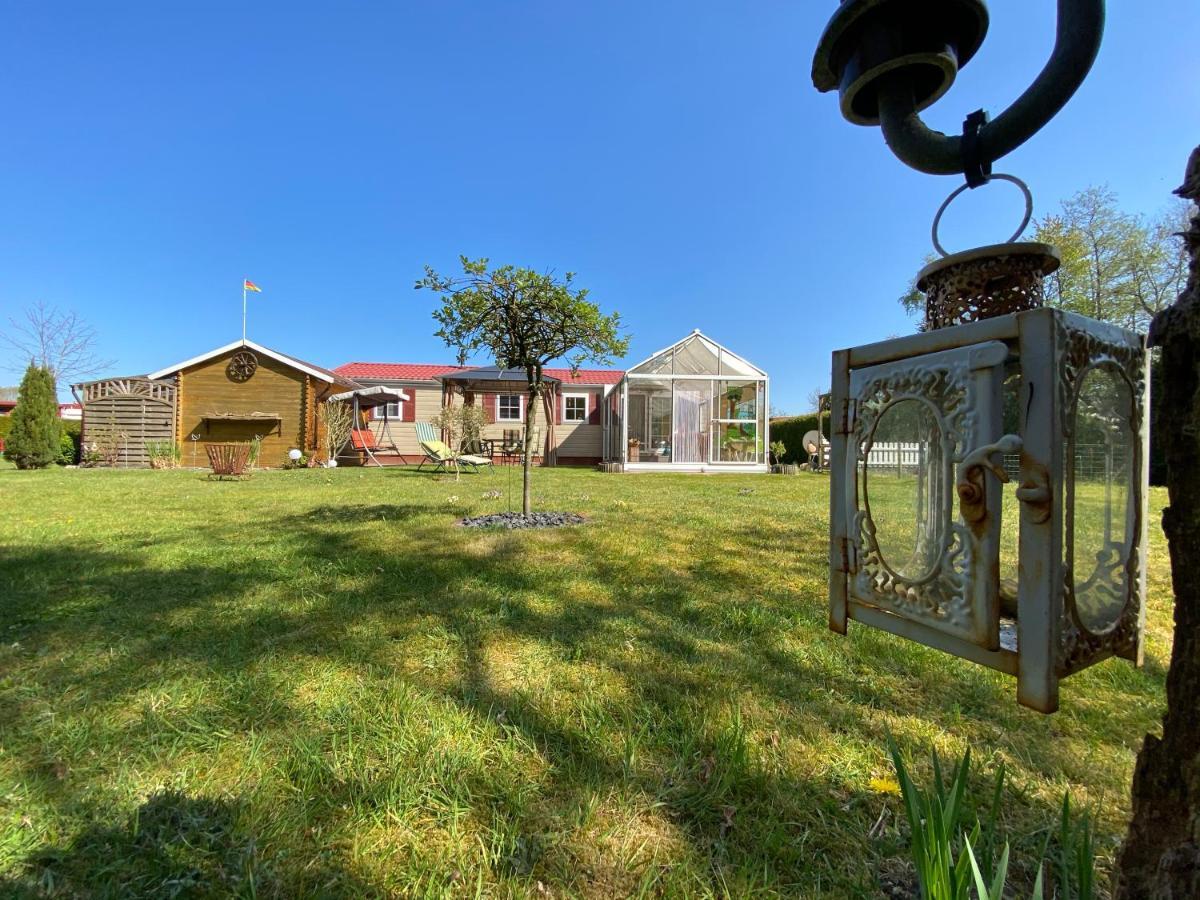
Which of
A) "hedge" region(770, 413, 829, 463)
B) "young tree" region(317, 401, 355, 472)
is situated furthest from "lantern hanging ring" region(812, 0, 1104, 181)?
"hedge" region(770, 413, 829, 463)

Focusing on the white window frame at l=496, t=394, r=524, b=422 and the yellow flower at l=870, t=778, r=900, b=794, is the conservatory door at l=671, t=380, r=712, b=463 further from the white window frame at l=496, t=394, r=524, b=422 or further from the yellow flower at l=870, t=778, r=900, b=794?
the yellow flower at l=870, t=778, r=900, b=794

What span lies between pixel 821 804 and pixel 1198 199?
4.54 feet

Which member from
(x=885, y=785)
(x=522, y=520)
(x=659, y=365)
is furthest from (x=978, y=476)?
(x=659, y=365)

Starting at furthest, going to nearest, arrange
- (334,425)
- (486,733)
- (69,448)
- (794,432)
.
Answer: (794,432), (69,448), (334,425), (486,733)

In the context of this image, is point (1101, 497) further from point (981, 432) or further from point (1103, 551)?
point (981, 432)

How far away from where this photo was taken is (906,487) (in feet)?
2.96

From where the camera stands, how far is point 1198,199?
62 cm

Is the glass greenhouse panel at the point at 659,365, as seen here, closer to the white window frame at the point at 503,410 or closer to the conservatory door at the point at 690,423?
the conservatory door at the point at 690,423

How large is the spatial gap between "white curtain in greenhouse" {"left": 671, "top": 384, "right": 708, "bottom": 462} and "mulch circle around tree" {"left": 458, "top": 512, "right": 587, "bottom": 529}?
9.11 m

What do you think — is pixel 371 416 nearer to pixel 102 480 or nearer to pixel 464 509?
pixel 102 480

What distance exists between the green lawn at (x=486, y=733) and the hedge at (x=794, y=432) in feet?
48.4

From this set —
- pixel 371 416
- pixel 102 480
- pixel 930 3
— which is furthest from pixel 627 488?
pixel 371 416

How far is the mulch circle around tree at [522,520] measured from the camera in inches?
199

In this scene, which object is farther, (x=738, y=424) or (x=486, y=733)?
(x=738, y=424)
